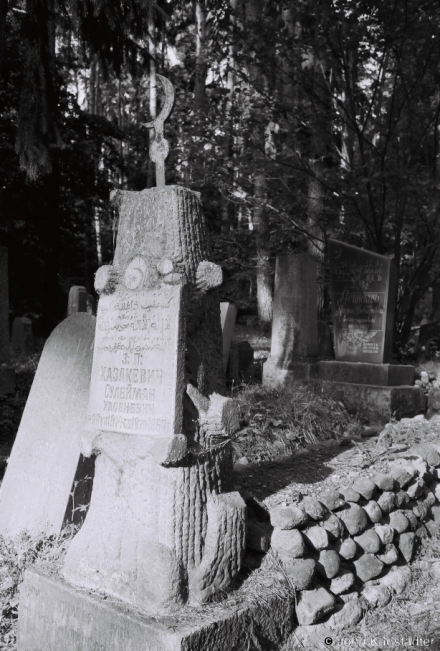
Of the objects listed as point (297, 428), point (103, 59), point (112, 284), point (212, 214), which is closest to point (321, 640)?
point (112, 284)

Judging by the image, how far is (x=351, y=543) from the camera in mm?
3693

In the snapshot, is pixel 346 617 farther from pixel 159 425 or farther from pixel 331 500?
pixel 159 425

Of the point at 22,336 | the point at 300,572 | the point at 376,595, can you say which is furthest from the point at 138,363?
the point at 22,336

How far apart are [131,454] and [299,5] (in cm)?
796

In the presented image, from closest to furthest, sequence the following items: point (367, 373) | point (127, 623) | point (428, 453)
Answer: point (127, 623) < point (428, 453) < point (367, 373)

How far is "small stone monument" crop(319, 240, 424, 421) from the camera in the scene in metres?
7.56

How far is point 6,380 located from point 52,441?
4.22m

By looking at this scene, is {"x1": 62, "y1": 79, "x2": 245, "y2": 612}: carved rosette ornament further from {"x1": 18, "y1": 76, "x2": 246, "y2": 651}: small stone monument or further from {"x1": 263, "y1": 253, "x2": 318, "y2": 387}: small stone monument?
{"x1": 263, "y1": 253, "x2": 318, "y2": 387}: small stone monument

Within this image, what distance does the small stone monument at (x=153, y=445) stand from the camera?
2996 mm

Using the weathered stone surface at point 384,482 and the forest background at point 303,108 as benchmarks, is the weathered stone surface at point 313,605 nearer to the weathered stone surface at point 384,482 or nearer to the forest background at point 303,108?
the weathered stone surface at point 384,482

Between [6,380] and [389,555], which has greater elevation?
[6,380]

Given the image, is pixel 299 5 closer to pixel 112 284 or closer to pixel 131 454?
pixel 112 284

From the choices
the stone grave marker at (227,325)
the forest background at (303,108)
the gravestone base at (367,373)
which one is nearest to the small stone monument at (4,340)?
the forest background at (303,108)

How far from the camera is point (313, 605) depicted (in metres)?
3.25
